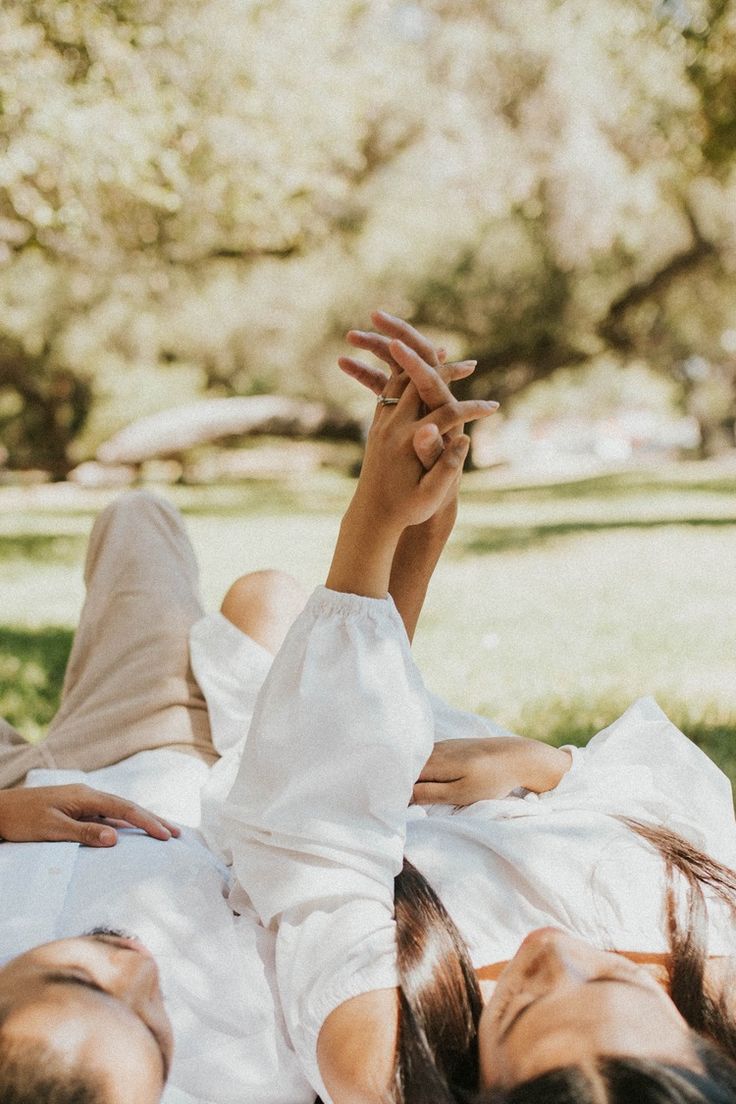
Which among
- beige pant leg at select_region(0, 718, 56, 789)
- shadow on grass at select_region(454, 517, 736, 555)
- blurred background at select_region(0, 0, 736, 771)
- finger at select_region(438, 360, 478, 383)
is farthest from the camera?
shadow on grass at select_region(454, 517, 736, 555)

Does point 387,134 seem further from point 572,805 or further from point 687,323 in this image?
point 572,805

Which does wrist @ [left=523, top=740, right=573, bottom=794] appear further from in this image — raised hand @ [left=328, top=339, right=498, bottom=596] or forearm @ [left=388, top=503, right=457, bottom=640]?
raised hand @ [left=328, top=339, right=498, bottom=596]

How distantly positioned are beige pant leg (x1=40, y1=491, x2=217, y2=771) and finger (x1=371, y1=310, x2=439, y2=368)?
1.31 m

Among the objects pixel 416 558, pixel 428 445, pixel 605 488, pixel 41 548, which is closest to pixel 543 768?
pixel 416 558

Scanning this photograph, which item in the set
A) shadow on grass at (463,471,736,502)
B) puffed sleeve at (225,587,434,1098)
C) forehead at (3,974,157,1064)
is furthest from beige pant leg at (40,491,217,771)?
shadow on grass at (463,471,736,502)

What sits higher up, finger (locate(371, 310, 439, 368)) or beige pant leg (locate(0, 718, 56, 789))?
finger (locate(371, 310, 439, 368))

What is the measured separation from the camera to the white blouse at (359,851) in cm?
165

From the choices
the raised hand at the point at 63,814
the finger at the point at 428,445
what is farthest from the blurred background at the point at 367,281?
the finger at the point at 428,445

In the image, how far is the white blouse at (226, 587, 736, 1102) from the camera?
5.40ft

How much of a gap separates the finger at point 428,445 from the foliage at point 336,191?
5938 millimetres

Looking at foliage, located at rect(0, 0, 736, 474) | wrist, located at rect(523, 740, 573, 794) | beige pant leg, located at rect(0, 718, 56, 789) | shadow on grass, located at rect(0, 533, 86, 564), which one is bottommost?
shadow on grass, located at rect(0, 533, 86, 564)

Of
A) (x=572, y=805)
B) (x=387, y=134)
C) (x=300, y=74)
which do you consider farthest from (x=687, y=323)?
(x=572, y=805)

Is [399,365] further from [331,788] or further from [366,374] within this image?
[331,788]

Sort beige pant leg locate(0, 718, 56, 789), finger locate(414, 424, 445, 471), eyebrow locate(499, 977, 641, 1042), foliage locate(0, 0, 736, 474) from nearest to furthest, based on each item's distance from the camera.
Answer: eyebrow locate(499, 977, 641, 1042) → finger locate(414, 424, 445, 471) → beige pant leg locate(0, 718, 56, 789) → foliage locate(0, 0, 736, 474)
